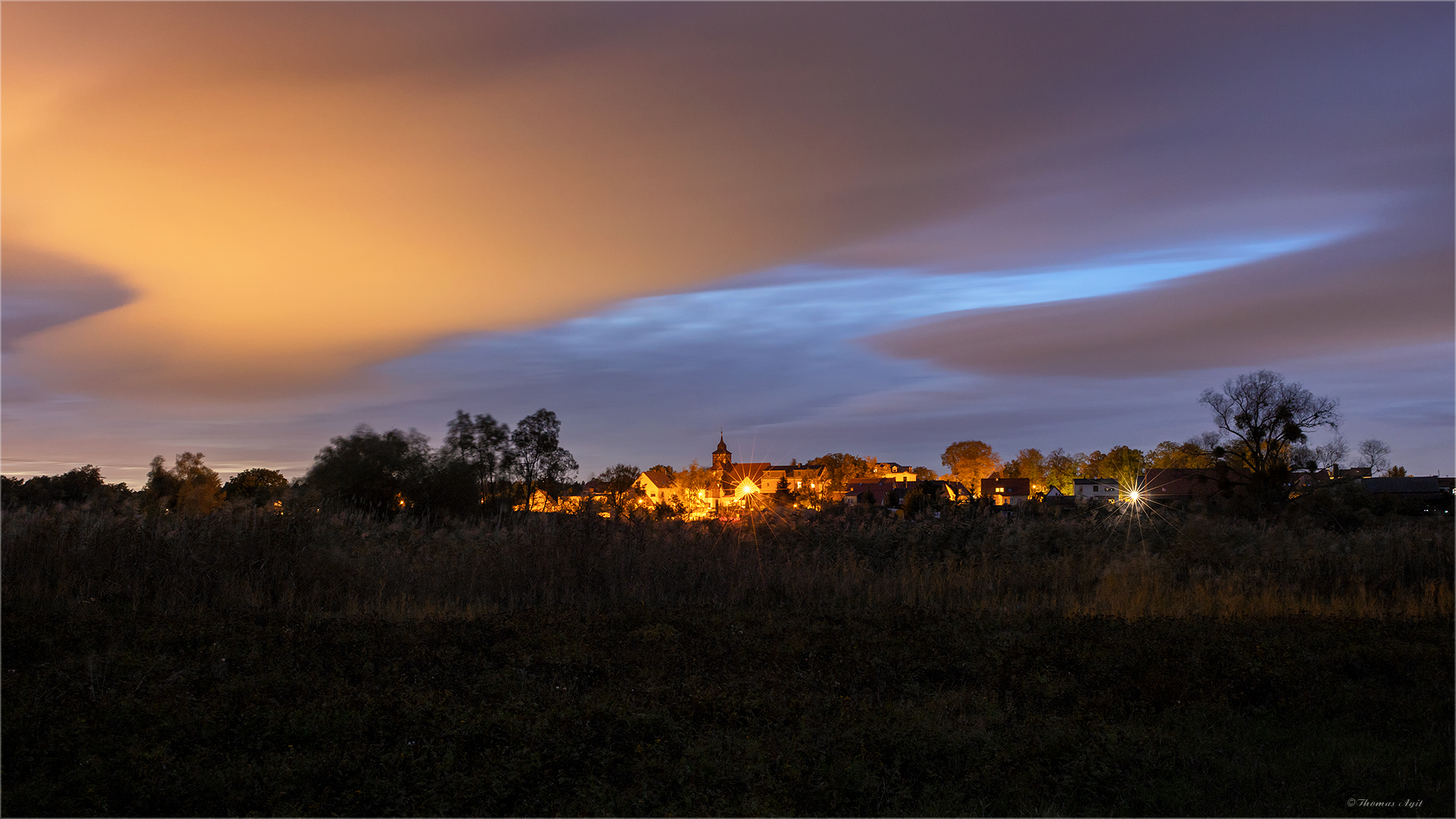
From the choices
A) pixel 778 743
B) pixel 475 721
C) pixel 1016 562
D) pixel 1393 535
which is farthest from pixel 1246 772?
pixel 1393 535

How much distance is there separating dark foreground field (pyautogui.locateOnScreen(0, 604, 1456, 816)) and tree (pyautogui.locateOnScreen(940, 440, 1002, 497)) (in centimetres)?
10529

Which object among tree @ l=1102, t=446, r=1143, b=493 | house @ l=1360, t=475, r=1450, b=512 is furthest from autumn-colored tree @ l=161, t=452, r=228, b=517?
tree @ l=1102, t=446, r=1143, b=493

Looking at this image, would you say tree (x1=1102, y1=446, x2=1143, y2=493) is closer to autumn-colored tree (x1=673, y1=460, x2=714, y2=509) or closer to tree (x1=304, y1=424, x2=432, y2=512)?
autumn-colored tree (x1=673, y1=460, x2=714, y2=509)

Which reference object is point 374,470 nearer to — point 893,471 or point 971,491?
point 971,491

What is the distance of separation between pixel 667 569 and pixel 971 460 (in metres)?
108

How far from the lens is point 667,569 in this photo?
13680 millimetres

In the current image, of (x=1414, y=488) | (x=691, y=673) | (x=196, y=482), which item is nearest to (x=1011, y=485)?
(x=1414, y=488)

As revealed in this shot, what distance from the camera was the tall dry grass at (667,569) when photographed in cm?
1180

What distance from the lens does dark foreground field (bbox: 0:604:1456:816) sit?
5.64 m

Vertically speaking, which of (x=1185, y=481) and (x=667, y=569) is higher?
(x=1185, y=481)

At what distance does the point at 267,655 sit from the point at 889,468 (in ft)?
472

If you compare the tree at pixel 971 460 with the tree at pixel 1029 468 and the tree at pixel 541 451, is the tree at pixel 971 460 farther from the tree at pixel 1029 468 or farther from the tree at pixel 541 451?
the tree at pixel 541 451

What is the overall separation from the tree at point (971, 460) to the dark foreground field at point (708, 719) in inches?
4145

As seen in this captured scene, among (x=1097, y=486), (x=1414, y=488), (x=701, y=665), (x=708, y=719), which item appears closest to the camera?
(x=708, y=719)
